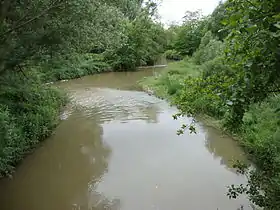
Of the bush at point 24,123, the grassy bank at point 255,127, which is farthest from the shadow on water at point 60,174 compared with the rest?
the grassy bank at point 255,127

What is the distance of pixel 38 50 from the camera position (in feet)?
9.72

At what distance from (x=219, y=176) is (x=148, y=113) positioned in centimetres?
494

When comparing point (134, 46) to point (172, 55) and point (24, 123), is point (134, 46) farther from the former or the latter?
point (24, 123)

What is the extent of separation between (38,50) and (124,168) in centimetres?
418

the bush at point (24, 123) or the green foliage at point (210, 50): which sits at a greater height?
the green foliage at point (210, 50)

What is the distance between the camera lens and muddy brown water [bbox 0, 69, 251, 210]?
17.7 feet

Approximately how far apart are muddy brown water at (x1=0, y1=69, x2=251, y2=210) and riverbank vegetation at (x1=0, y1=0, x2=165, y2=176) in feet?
1.95

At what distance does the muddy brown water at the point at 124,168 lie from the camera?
212 inches

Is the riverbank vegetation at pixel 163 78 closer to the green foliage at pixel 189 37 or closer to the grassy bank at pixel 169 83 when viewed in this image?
the grassy bank at pixel 169 83

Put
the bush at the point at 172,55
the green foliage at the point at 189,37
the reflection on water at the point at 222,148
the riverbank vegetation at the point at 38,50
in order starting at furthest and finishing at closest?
the bush at the point at 172,55
the green foliage at the point at 189,37
the reflection on water at the point at 222,148
the riverbank vegetation at the point at 38,50

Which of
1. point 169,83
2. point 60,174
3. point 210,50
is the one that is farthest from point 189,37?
point 60,174

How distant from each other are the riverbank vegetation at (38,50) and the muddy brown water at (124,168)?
0.59 m

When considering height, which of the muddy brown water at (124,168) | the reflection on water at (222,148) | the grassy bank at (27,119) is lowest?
the reflection on water at (222,148)

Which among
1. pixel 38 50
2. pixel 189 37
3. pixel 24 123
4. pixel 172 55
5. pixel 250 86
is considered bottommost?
pixel 172 55
